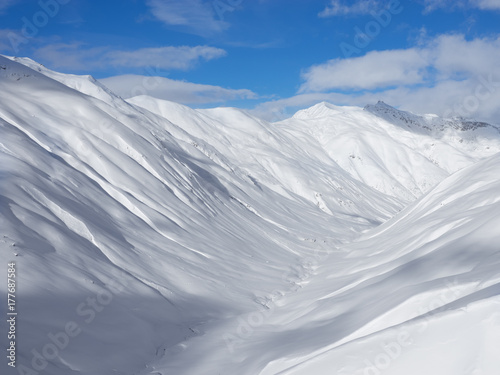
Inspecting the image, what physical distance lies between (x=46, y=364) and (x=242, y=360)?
19.6ft

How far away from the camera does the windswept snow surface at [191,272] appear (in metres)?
8.81

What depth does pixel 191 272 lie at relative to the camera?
76.3ft

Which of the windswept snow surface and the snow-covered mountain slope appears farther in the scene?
the snow-covered mountain slope

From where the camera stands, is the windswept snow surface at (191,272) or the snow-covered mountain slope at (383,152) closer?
the windswept snow surface at (191,272)

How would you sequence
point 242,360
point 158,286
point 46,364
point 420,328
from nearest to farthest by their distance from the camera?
point 420,328 < point 46,364 < point 242,360 < point 158,286

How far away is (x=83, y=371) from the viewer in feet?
36.9

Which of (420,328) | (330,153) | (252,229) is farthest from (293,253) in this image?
(330,153)

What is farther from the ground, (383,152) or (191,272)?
(383,152)

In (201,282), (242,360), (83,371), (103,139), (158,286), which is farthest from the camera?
(103,139)

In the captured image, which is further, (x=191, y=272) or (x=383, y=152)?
(x=383, y=152)

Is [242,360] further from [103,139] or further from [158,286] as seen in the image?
[103,139]

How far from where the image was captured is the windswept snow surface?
8.81 m

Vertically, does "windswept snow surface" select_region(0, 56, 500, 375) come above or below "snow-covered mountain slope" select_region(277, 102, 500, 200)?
below

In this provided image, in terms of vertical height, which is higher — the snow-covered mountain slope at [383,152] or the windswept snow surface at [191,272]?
the snow-covered mountain slope at [383,152]
